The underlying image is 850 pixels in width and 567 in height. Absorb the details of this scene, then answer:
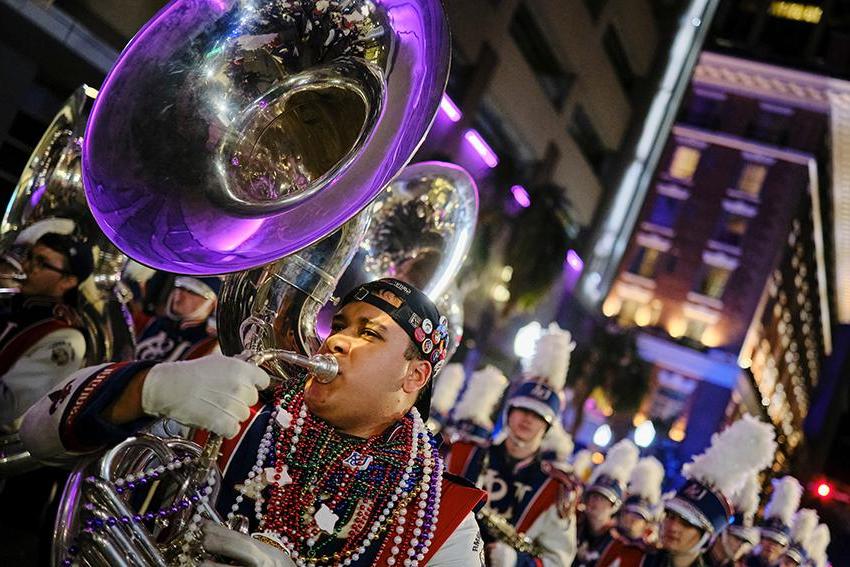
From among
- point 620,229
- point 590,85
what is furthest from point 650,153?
Answer: point 590,85

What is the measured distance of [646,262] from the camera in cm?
4953

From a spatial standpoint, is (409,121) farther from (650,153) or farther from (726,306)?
(726,306)

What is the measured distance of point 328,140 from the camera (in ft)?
9.55

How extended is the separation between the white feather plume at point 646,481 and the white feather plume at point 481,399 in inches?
80.9

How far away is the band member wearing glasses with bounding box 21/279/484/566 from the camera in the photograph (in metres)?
2.61

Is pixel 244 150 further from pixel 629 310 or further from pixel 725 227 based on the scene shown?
pixel 725 227

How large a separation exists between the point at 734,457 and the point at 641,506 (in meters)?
2.25

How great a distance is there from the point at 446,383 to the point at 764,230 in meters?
41.5

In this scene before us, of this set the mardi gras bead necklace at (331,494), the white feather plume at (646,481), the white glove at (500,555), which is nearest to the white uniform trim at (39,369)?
Answer: the white glove at (500,555)

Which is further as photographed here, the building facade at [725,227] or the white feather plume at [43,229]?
the building facade at [725,227]

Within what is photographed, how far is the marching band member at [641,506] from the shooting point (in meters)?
8.45

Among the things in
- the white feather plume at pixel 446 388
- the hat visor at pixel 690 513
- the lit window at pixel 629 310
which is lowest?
the hat visor at pixel 690 513

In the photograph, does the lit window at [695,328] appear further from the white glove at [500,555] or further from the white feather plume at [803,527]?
the white glove at [500,555]

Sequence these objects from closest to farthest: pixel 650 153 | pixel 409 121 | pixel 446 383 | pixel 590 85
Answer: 1. pixel 409 121
2. pixel 446 383
3. pixel 590 85
4. pixel 650 153
